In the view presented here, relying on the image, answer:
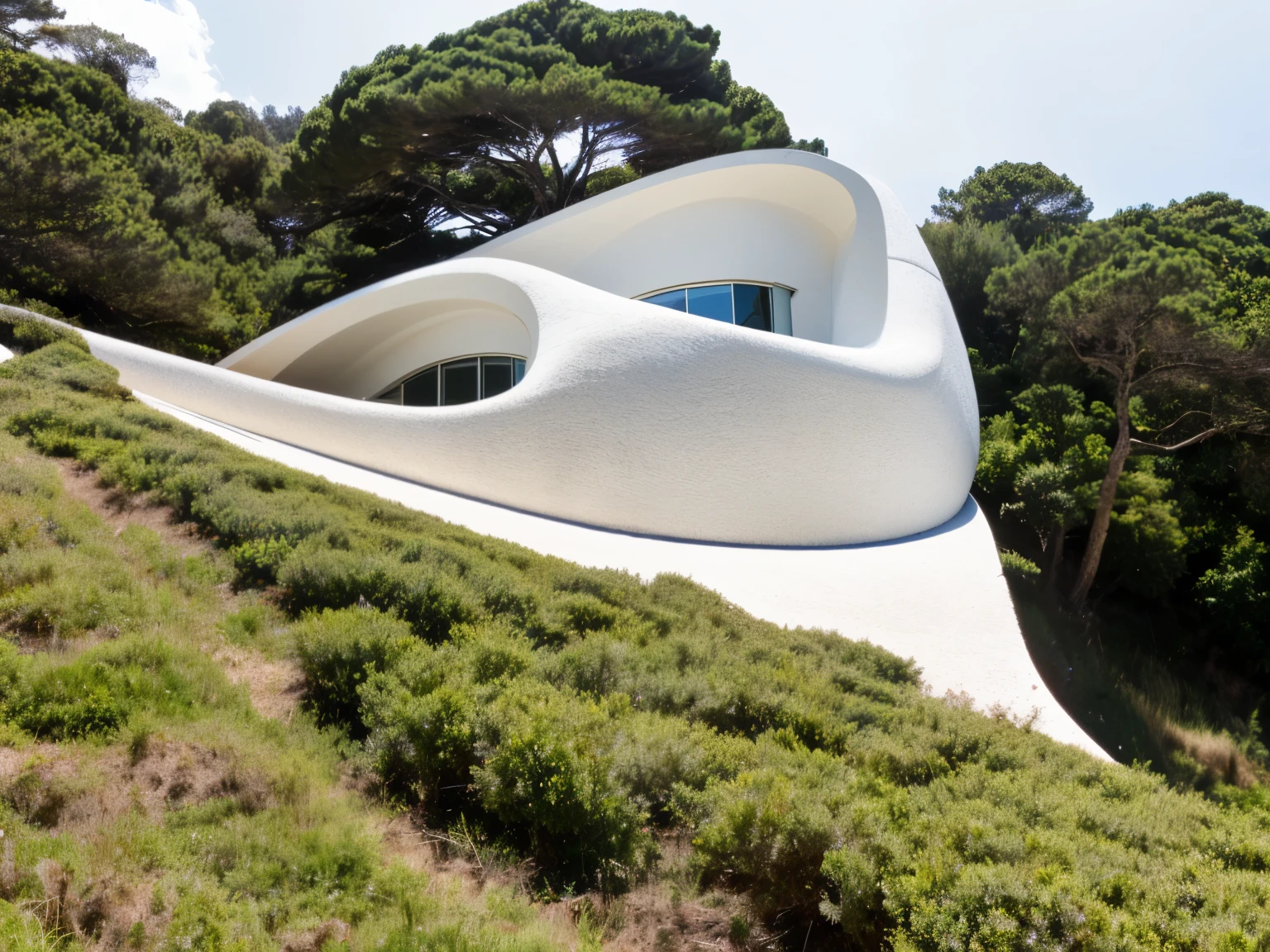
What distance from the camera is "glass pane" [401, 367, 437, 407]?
1506 centimetres

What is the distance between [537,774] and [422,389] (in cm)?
1298

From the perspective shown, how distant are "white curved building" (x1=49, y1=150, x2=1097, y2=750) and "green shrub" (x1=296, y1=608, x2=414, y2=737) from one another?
314 cm

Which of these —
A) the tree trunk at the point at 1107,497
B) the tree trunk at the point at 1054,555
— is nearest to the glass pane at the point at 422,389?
the tree trunk at the point at 1054,555

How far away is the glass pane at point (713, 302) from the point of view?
536 inches

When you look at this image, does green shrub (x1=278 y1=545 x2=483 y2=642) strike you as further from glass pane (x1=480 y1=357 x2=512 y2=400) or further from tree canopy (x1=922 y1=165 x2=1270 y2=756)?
tree canopy (x1=922 y1=165 x2=1270 y2=756)

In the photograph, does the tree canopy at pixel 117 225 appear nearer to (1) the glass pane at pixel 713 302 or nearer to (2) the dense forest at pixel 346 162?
(2) the dense forest at pixel 346 162

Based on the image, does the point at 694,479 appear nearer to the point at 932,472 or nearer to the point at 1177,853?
the point at 932,472

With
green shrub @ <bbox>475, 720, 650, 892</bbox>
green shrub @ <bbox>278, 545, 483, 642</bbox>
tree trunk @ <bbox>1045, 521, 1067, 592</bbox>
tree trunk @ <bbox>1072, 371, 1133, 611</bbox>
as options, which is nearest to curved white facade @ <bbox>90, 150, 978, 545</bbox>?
A: tree trunk @ <bbox>1072, 371, 1133, 611</bbox>

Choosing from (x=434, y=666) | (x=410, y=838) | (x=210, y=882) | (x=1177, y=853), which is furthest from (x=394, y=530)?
(x=1177, y=853)

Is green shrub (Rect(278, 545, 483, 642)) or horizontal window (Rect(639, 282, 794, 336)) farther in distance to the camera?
horizontal window (Rect(639, 282, 794, 336))

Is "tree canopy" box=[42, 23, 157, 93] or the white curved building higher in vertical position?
"tree canopy" box=[42, 23, 157, 93]

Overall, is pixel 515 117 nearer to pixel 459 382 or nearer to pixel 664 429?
pixel 459 382

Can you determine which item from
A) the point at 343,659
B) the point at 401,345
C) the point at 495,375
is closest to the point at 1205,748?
the point at 343,659

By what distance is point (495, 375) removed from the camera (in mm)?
14266
